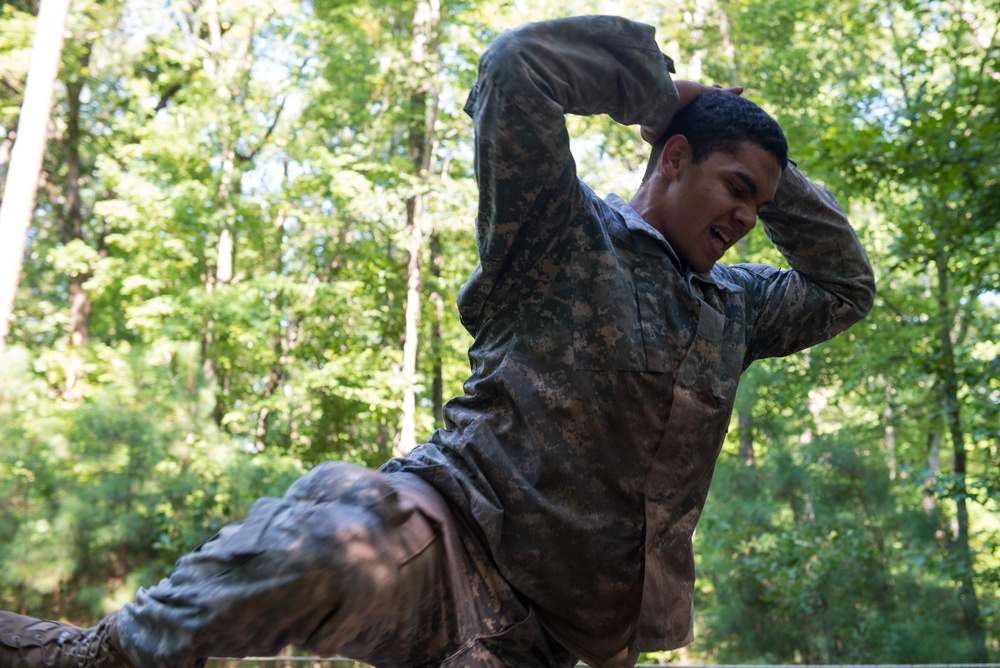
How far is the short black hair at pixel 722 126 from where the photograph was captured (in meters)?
1.81

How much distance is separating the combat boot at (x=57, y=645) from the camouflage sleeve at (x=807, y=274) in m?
1.50

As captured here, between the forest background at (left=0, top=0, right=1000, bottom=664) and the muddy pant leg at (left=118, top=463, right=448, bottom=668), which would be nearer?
the muddy pant leg at (left=118, top=463, right=448, bottom=668)

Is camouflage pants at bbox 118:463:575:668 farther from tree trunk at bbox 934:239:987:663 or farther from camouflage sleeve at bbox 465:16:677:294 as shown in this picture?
tree trunk at bbox 934:239:987:663

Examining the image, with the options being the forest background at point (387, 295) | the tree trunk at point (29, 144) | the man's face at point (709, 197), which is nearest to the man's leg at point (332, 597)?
the man's face at point (709, 197)

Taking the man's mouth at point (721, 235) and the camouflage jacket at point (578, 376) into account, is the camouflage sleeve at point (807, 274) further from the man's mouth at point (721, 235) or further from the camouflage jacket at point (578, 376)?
the camouflage jacket at point (578, 376)

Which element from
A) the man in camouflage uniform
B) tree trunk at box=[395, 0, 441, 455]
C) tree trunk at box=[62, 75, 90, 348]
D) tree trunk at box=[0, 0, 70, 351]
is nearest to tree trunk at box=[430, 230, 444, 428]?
tree trunk at box=[395, 0, 441, 455]


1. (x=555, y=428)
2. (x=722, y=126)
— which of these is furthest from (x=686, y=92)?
(x=555, y=428)

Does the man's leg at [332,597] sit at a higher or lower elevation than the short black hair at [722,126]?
lower

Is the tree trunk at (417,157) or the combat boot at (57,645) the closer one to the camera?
the combat boot at (57,645)

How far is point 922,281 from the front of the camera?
15008 millimetres

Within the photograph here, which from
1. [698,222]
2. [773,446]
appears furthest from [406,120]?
[698,222]

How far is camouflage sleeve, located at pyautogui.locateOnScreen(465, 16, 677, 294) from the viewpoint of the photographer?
5.07 feet

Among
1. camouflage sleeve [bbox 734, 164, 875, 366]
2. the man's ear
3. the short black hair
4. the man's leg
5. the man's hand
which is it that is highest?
the man's hand

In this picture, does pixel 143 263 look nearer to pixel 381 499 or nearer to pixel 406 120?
pixel 406 120
